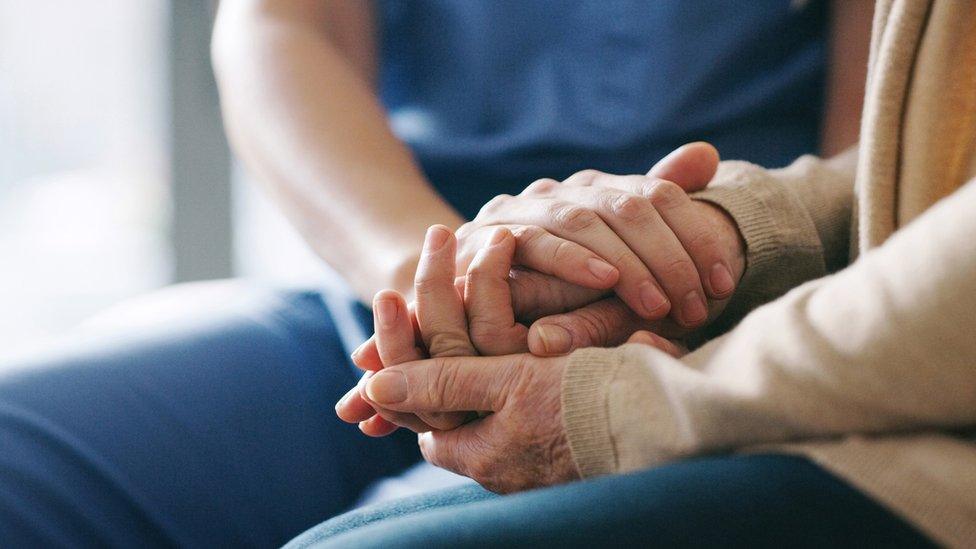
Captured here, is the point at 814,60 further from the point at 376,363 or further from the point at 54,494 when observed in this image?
the point at 54,494

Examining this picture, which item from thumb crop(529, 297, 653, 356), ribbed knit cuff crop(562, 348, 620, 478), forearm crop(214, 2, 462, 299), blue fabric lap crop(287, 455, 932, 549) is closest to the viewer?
blue fabric lap crop(287, 455, 932, 549)

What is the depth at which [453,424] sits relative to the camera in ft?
1.90

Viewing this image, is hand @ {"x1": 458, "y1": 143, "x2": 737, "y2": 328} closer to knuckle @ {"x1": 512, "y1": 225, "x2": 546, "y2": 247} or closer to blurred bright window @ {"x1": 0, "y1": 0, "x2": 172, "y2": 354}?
knuckle @ {"x1": 512, "y1": 225, "x2": 546, "y2": 247}

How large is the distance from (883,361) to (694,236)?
0.24m

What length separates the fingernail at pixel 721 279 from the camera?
602 millimetres

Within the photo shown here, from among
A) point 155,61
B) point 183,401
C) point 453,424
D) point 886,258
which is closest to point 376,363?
point 453,424

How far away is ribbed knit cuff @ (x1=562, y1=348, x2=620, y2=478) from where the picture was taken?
45cm

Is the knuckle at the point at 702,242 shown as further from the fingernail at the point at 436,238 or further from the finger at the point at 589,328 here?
the fingernail at the point at 436,238


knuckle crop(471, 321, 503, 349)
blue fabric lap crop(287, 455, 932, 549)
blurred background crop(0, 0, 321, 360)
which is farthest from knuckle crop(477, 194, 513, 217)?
blurred background crop(0, 0, 321, 360)

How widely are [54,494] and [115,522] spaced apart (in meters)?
0.05

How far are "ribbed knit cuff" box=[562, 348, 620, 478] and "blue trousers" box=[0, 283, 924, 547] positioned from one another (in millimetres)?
56

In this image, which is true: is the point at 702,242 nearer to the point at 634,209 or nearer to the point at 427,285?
the point at 634,209

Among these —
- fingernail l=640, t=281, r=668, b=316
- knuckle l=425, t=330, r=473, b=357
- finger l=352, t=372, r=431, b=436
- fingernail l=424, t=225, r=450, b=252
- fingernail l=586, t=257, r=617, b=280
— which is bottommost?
finger l=352, t=372, r=431, b=436

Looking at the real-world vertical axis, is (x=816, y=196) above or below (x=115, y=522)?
above
